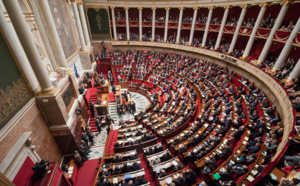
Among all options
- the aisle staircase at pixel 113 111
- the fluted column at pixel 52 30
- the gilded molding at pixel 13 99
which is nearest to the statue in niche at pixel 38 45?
the fluted column at pixel 52 30

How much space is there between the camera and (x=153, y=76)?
17938 mm

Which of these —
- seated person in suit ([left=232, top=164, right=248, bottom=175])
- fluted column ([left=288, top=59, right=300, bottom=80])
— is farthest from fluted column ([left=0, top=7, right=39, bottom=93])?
fluted column ([left=288, top=59, right=300, bottom=80])

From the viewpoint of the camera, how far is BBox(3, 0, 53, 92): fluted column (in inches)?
211

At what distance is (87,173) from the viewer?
7.79m

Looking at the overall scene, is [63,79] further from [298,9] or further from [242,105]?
[298,9]

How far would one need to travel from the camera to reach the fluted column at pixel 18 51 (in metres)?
5.33

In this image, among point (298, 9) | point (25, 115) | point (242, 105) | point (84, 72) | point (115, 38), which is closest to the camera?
point (25, 115)

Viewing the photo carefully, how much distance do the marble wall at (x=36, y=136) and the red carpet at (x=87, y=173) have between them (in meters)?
1.54

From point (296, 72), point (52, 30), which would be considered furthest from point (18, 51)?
point (296, 72)

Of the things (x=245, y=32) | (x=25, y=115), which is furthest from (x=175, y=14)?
(x=25, y=115)

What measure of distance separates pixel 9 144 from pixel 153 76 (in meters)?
14.4

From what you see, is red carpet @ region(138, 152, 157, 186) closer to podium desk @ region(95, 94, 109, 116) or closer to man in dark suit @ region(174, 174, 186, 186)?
man in dark suit @ region(174, 174, 186, 186)

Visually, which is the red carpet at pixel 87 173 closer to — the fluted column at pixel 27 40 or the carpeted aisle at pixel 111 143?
the carpeted aisle at pixel 111 143

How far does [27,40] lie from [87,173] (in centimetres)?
690
